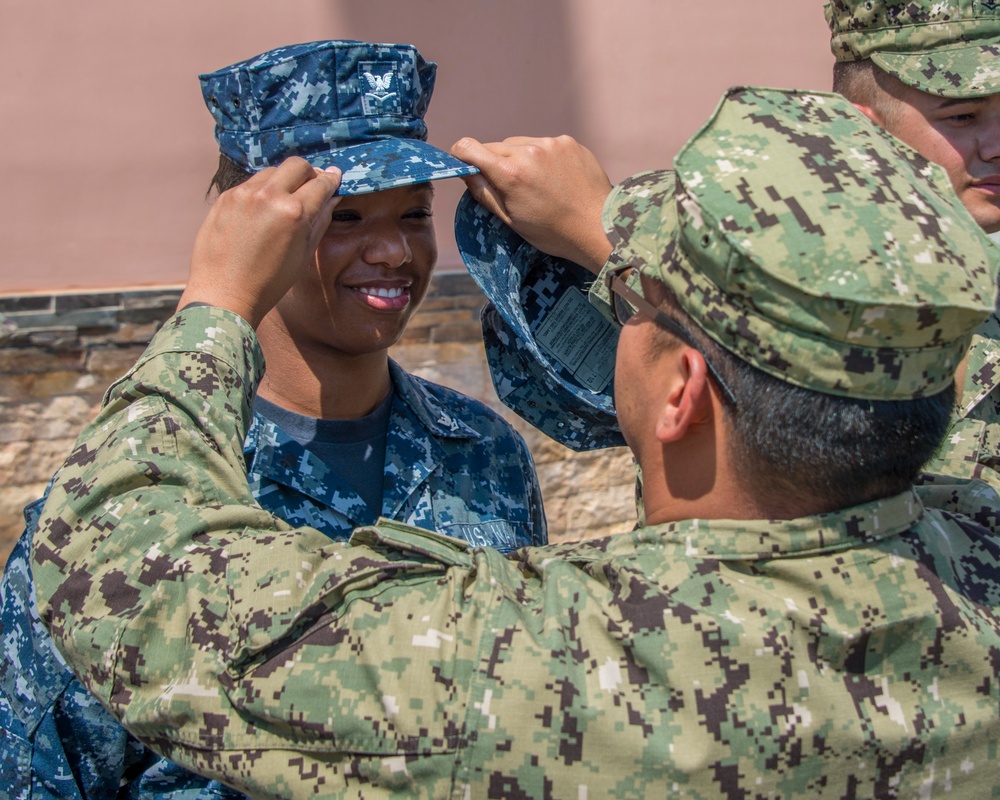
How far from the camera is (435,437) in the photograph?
233 centimetres

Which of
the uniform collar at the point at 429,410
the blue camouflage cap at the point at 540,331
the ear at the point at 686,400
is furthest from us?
the uniform collar at the point at 429,410

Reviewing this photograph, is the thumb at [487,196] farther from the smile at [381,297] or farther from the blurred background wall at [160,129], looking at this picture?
the blurred background wall at [160,129]

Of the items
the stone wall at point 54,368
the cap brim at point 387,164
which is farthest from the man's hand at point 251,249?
the stone wall at point 54,368

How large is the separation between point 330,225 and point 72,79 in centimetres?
257

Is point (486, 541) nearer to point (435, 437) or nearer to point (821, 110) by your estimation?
point (435, 437)

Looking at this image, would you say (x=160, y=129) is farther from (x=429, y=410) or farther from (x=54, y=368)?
(x=429, y=410)

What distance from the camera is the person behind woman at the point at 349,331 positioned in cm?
206

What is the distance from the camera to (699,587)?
131 cm

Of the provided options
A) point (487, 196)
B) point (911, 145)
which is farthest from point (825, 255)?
point (911, 145)

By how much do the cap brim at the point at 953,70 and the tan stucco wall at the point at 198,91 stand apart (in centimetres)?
265

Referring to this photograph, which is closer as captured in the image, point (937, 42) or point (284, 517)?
point (284, 517)

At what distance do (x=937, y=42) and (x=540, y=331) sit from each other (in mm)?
1167

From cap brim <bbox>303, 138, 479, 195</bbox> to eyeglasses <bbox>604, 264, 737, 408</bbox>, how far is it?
1.76 feet

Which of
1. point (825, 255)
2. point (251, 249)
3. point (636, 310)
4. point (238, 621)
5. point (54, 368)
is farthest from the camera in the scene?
point (54, 368)
